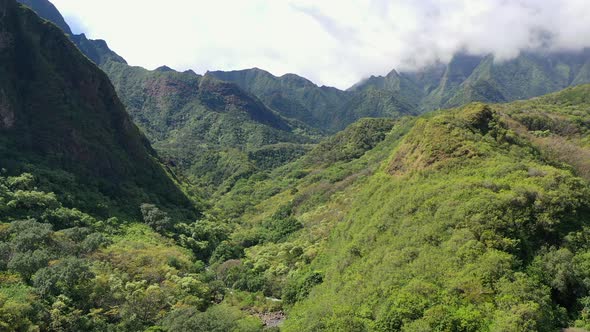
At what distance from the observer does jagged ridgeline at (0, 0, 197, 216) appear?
8350 centimetres

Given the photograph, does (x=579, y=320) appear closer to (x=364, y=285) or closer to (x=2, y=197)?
(x=364, y=285)

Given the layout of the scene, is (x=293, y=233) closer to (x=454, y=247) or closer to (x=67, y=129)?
(x=67, y=129)

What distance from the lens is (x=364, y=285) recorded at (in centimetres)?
→ 4106

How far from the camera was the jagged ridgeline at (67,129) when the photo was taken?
83.5 metres

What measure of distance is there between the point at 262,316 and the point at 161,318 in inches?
528

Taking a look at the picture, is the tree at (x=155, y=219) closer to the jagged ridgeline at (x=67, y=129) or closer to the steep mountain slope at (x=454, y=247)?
the jagged ridgeline at (x=67, y=129)

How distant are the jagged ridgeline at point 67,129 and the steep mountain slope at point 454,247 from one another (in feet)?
116

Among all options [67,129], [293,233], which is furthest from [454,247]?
[67,129]

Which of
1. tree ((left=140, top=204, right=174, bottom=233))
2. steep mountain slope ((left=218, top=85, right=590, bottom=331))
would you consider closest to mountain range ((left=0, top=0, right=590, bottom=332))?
steep mountain slope ((left=218, top=85, right=590, bottom=331))

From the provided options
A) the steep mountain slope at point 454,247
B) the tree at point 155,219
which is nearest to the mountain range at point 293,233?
the steep mountain slope at point 454,247

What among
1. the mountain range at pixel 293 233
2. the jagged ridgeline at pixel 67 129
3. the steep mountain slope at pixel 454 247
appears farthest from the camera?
the jagged ridgeline at pixel 67 129

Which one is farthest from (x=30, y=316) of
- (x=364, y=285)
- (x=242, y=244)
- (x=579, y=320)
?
(x=242, y=244)

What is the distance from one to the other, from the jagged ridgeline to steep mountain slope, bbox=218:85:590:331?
35.3 metres

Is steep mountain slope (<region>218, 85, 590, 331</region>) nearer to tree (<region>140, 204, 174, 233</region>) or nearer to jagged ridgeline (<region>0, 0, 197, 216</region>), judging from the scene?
tree (<region>140, 204, 174, 233</region>)
